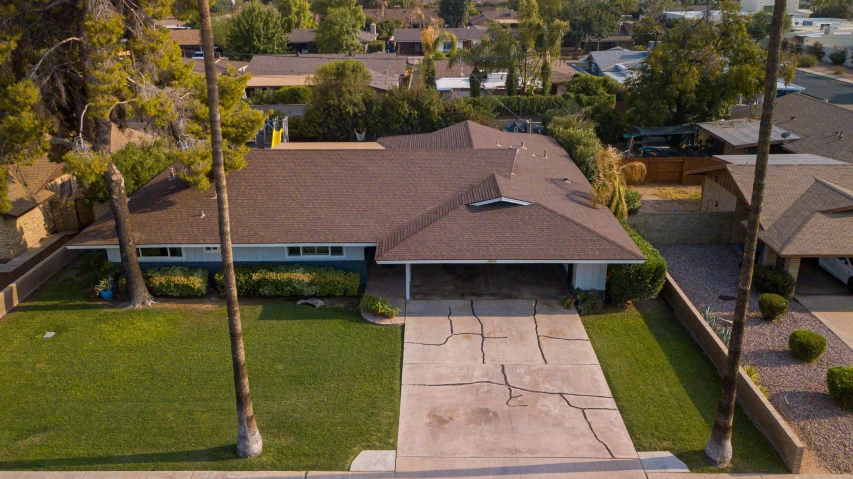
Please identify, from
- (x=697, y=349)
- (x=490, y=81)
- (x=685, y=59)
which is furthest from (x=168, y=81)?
(x=490, y=81)

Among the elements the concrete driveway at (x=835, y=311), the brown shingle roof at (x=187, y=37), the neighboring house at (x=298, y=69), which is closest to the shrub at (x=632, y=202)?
the concrete driveway at (x=835, y=311)

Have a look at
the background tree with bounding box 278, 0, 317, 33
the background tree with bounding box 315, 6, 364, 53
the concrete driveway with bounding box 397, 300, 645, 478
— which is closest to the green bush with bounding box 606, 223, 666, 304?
the concrete driveway with bounding box 397, 300, 645, 478

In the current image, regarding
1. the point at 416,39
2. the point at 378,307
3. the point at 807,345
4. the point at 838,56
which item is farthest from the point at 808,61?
the point at 378,307

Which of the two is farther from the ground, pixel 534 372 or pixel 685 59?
pixel 685 59

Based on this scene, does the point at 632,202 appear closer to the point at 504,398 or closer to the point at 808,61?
the point at 504,398

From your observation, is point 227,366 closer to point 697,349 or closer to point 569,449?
point 569,449

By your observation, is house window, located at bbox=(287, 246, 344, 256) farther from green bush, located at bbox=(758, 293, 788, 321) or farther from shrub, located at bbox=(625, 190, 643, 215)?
green bush, located at bbox=(758, 293, 788, 321)

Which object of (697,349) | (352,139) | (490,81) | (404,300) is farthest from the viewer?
(490,81)
